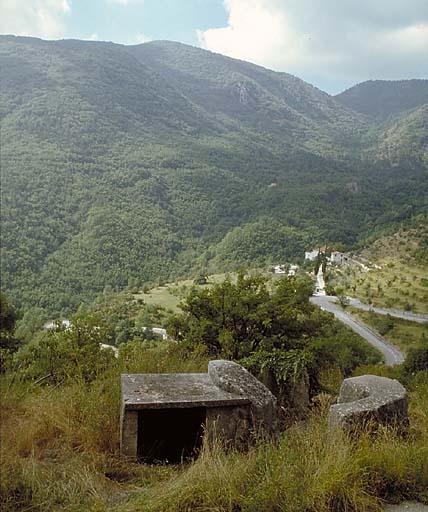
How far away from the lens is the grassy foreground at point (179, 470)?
3.32 m

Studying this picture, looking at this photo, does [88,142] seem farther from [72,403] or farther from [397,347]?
[72,403]

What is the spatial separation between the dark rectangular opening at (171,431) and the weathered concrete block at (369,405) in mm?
1494

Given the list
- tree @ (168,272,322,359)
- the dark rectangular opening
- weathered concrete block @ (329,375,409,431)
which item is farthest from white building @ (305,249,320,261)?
the dark rectangular opening

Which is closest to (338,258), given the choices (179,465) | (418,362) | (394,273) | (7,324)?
(394,273)

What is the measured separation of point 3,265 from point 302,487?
83.1 m

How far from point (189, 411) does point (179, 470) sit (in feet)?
3.56

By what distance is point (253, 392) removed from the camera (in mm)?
5188

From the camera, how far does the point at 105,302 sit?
67.4m

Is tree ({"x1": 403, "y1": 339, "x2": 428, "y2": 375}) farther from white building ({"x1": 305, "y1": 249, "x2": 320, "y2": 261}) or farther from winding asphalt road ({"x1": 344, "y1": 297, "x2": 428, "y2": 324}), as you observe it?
white building ({"x1": 305, "y1": 249, "x2": 320, "y2": 261})

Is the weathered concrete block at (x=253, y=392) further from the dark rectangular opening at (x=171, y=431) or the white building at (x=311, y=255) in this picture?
the white building at (x=311, y=255)

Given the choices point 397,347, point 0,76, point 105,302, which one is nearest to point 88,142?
point 0,76

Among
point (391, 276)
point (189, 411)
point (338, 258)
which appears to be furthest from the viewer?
point (338, 258)

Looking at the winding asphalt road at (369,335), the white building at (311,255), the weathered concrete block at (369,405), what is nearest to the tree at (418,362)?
the winding asphalt road at (369,335)

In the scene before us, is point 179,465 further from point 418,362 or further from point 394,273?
point 394,273
